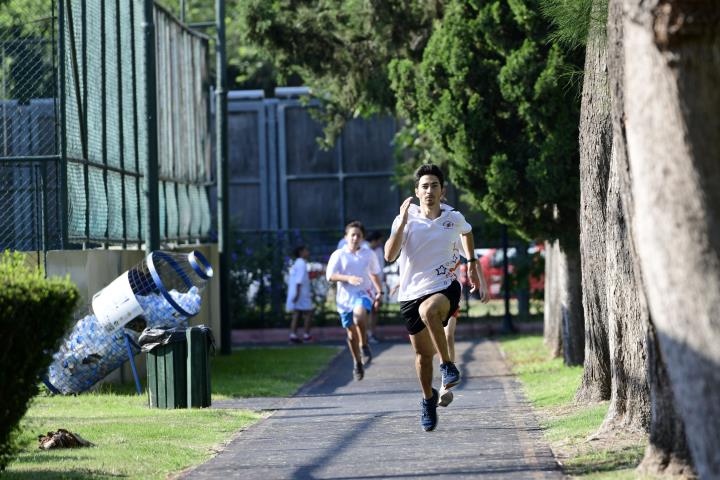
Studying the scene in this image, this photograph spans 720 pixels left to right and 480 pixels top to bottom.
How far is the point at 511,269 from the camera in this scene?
964 inches

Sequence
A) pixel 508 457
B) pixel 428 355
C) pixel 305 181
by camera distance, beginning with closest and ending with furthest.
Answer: pixel 508 457, pixel 428 355, pixel 305 181

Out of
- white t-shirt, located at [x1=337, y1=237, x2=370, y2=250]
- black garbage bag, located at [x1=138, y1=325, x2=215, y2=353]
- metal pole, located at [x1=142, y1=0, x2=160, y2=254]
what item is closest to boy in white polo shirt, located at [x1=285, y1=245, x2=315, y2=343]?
white t-shirt, located at [x1=337, y1=237, x2=370, y2=250]

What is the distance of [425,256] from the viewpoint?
10070mm

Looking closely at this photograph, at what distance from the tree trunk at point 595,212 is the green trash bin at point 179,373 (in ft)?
12.0

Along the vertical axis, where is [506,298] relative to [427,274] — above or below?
below

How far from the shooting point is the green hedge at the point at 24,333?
738cm

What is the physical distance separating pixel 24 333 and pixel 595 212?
5.62m

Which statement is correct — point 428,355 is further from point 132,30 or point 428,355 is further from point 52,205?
point 132,30

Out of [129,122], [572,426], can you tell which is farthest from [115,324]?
[572,426]

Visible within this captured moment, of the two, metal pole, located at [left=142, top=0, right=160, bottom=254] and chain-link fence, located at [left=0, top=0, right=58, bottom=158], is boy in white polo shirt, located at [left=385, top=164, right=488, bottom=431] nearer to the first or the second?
metal pole, located at [left=142, top=0, right=160, bottom=254]

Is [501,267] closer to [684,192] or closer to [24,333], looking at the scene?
[24,333]

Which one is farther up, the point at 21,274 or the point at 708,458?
the point at 21,274

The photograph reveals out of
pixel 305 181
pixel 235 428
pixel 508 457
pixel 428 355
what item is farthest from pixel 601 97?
pixel 305 181

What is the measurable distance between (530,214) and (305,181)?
42.0 ft
